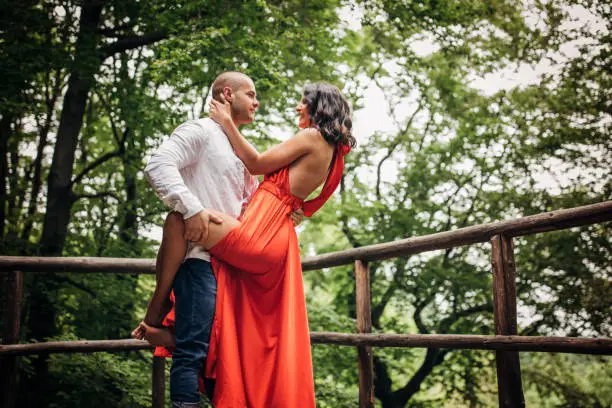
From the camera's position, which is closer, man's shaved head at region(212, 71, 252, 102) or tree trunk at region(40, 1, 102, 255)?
man's shaved head at region(212, 71, 252, 102)

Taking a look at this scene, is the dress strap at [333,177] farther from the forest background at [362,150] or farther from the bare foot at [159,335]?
the forest background at [362,150]

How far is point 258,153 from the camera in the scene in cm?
228

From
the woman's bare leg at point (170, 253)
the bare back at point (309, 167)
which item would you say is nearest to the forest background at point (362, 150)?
the woman's bare leg at point (170, 253)

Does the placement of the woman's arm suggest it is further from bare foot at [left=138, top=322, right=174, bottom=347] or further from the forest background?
the forest background

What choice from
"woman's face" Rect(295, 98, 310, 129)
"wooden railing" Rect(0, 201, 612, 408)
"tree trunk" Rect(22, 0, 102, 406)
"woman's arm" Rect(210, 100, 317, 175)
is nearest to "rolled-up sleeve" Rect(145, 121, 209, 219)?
"woman's arm" Rect(210, 100, 317, 175)

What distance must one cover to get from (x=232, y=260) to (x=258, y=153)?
1.49ft

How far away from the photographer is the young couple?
6.55 feet

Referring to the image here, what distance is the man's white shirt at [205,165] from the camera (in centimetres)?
204

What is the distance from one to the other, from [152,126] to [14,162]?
11.8ft

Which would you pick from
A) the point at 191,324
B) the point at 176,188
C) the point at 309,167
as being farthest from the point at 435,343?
the point at 176,188

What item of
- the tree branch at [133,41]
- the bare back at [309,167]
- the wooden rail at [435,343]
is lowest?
the wooden rail at [435,343]

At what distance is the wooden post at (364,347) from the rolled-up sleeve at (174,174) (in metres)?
1.68

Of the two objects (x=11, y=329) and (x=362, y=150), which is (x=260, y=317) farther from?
(x=362, y=150)

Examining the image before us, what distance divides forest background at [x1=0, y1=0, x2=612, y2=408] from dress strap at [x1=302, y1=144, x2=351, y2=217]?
375 centimetres
